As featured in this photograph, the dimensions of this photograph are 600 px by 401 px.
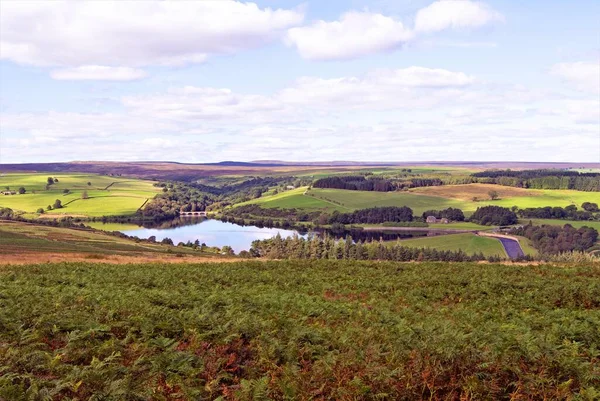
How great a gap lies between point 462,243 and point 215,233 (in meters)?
78.6

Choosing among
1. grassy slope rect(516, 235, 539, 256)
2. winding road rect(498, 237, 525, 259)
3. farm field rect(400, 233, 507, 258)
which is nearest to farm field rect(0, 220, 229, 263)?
farm field rect(400, 233, 507, 258)

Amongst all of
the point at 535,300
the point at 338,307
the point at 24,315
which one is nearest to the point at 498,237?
the point at 535,300

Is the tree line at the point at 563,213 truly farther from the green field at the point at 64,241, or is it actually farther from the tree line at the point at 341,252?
the green field at the point at 64,241

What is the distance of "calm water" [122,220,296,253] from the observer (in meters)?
140

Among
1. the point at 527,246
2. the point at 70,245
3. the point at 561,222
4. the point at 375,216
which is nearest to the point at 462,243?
the point at 527,246

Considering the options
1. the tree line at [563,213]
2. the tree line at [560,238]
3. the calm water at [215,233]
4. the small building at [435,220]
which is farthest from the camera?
the small building at [435,220]

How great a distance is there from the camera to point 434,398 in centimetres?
962

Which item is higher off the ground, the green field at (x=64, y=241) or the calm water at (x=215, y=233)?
the green field at (x=64, y=241)

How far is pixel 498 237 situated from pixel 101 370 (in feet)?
462

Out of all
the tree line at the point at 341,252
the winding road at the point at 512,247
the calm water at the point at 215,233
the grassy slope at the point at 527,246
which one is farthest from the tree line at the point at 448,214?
the tree line at the point at 341,252

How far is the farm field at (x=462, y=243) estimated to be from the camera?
399 feet

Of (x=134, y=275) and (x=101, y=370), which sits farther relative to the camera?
(x=134, y=275)

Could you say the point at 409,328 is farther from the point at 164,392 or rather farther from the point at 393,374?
Answer: the point at 164,392

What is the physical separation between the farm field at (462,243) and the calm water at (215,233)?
38.2 meters
